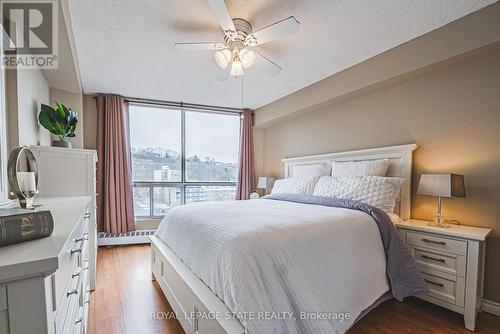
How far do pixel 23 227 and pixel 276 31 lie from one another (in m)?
1.86

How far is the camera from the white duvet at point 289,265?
4.19 feet

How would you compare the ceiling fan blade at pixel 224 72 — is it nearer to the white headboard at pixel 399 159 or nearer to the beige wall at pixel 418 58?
the beige wall at pixel 418 58

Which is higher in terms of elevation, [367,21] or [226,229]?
[367,21]

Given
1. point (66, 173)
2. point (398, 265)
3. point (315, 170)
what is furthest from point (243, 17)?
point (398, 265)

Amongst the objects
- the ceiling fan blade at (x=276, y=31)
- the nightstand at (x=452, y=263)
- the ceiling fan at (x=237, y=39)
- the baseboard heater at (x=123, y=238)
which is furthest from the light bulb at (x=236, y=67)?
the baseboard heater at (x=123, y=238)

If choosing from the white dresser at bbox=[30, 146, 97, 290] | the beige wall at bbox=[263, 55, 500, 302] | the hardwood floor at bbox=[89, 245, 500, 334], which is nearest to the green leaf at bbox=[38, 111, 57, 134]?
the white dresser at bbox=[30, 146, 97, 290]

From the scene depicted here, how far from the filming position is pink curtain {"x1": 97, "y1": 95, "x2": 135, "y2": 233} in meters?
3.87

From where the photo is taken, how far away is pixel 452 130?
2350mm

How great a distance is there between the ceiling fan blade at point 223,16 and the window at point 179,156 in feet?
8.96

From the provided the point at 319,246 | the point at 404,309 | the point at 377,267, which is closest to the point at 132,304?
the point at 319,246

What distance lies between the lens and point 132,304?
86.7 inches

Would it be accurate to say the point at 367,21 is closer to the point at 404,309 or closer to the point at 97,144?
the point at 404,309

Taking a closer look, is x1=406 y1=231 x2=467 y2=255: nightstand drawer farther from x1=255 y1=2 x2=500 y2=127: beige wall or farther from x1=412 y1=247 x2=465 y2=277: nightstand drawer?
x1=255 y1=2 x2=500 y2=127: beige wall

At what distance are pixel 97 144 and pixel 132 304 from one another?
8.64 ft
